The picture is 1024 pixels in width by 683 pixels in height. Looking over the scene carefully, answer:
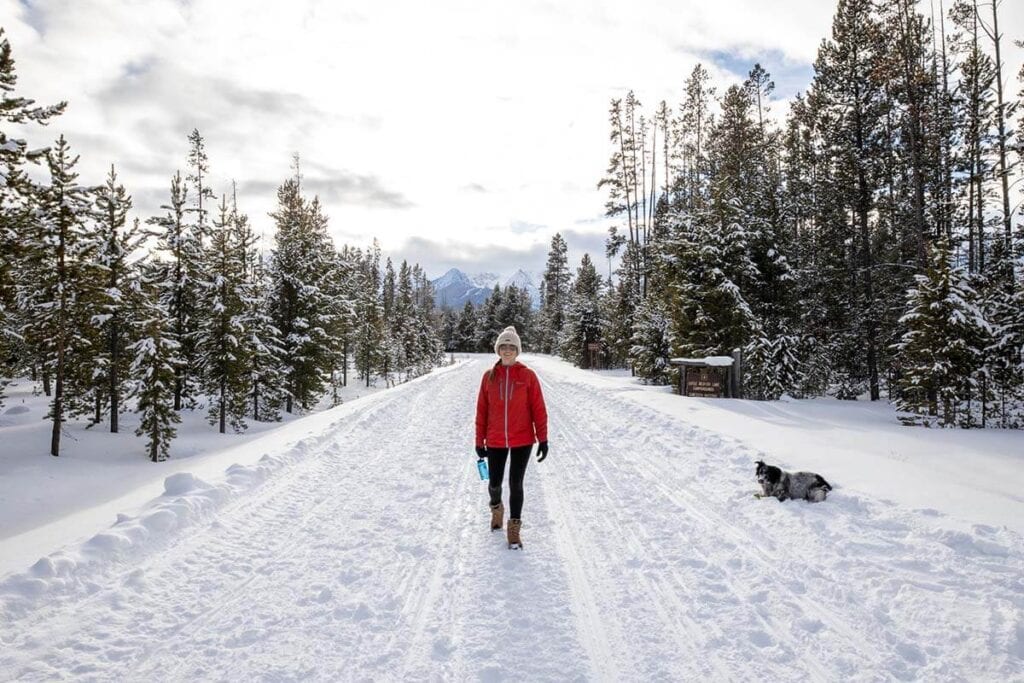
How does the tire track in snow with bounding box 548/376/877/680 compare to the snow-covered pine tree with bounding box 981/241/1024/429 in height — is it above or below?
below

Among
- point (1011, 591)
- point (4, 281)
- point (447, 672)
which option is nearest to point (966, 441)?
point (1011, 591)

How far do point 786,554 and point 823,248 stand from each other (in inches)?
921

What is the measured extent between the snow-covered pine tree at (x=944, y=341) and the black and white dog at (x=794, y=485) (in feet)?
31.0

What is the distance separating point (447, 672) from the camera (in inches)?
123

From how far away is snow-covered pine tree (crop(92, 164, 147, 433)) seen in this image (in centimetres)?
1888

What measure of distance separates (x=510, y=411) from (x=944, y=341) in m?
13.3

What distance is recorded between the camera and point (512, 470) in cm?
533

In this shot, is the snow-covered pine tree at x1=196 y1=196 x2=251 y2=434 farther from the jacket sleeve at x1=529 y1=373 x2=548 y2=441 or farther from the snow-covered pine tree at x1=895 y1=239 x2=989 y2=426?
the snow-covered pine tree at x1=895 y1=239 x2=989 y2=426

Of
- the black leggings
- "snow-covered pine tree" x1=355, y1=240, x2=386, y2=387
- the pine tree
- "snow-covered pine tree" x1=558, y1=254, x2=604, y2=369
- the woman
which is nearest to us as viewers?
the black leggings

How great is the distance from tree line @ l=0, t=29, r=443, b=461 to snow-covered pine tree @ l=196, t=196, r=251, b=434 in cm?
6

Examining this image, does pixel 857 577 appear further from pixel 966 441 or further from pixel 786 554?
pixel 966 441

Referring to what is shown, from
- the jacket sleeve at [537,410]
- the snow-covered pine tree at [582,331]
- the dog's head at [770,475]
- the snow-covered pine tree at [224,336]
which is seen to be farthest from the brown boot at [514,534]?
the snow-covered pine tree at [582,331]

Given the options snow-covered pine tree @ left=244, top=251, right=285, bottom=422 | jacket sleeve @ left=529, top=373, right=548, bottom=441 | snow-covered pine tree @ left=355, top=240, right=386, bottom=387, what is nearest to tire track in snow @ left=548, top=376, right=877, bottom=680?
jacket sleeve @ left=529, top=373, right=548, bottom=441

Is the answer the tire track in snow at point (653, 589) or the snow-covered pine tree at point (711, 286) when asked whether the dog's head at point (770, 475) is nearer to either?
the tire track in snow at point (653, 589)
